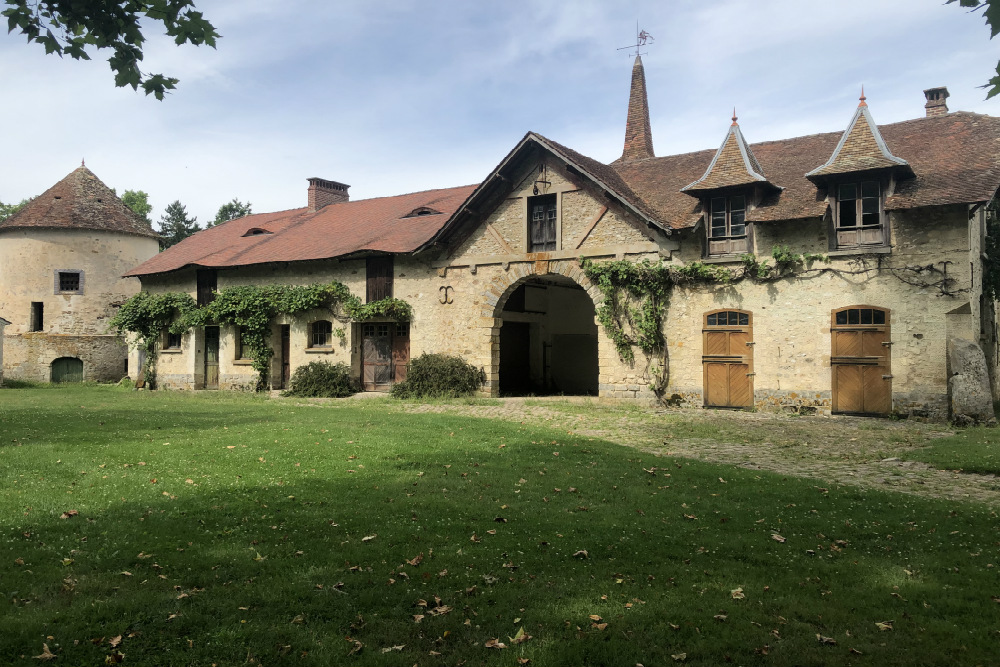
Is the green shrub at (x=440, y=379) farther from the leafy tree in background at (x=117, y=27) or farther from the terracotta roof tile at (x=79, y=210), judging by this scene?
the terracotta roof tile at (x=79, y=210)


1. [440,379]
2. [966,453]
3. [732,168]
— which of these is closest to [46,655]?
[966,453]

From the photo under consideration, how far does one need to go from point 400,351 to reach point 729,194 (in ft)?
35.4

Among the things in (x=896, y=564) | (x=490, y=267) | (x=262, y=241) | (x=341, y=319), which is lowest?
(x=896, y=564)

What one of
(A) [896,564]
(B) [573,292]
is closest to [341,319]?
(B) [573,292]

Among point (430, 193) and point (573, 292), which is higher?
point (430, 193)

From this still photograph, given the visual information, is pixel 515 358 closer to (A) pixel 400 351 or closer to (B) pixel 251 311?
(A) pixel 400 351

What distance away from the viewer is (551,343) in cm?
2480

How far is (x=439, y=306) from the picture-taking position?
2092 cm

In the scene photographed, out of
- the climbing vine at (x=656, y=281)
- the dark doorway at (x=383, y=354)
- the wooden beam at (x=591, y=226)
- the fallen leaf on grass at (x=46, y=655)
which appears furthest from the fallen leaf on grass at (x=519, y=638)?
the dark doorway at (x=383, y=354)

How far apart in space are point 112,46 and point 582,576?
5350 millimetres

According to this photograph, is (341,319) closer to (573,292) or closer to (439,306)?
(439,306)

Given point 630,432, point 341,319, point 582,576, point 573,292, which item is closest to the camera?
point 582,576

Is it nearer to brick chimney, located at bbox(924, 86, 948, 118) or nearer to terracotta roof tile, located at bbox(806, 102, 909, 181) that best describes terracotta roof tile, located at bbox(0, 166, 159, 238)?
terracotta roof tile, located at bbox(806, 102, 909, 181)

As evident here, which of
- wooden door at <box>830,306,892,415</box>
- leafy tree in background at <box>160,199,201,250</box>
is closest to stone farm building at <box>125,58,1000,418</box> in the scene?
wooden door at <box>830,306,892,415</box>
